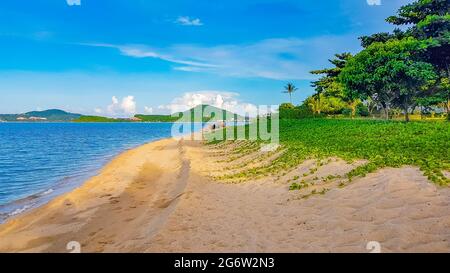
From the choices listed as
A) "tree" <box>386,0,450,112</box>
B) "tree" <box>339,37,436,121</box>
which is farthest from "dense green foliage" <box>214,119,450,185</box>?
"tree" <box>386,0,450,112</box>

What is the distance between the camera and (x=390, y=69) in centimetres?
3903

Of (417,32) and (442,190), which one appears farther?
(417,32)

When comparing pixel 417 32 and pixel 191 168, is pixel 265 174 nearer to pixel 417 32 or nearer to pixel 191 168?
pixel 191 168

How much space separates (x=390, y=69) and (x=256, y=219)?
34231 millimetres

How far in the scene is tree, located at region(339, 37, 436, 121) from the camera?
37.4 meters

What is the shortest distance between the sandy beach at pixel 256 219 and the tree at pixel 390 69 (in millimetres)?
26424

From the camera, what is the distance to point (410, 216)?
9.55 m

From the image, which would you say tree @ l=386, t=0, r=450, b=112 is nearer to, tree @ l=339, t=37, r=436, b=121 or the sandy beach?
tree @ l=339, t=37, r=436, b=121

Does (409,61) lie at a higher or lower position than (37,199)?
higher

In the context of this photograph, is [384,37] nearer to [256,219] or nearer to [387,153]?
[387,153]

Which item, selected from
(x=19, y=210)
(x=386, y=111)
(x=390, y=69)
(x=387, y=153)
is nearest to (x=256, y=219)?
(x=387, y=153)

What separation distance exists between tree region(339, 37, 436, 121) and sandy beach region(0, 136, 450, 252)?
26.4 m
